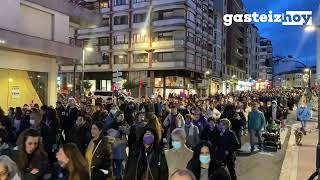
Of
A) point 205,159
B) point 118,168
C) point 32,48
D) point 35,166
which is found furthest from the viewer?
point 32,48

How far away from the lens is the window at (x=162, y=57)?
183ft

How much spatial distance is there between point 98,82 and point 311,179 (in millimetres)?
54998

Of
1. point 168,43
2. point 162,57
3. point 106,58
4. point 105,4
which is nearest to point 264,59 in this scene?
point 105,4

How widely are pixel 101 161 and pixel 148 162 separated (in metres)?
0.70

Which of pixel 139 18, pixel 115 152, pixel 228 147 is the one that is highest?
pixel 139 18

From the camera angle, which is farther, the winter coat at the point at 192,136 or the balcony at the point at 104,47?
the balcony at the point at 104,47

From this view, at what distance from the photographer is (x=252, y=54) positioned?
397 feet

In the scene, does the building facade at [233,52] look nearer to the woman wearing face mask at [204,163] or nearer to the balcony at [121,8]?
the balcony at [121,8]

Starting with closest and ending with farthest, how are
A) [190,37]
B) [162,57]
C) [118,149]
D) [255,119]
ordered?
[118,149], [255,119], [162,57], [190,37]

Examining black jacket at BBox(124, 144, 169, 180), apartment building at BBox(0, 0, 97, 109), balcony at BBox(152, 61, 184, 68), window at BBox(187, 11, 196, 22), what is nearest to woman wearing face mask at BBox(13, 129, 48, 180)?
black jacket at BBox(124, 144, 169, 180)

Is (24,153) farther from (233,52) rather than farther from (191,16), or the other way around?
(233,52)

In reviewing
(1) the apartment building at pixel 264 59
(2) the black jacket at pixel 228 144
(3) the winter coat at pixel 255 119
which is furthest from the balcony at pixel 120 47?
(1) the apartment building at pixel 264 59

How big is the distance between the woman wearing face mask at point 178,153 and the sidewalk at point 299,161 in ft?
17.6

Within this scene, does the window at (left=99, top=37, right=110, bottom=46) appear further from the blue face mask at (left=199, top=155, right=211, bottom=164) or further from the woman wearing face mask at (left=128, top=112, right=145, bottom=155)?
the blue face mask at (left=199, top=155, right=211, bottom=164)
